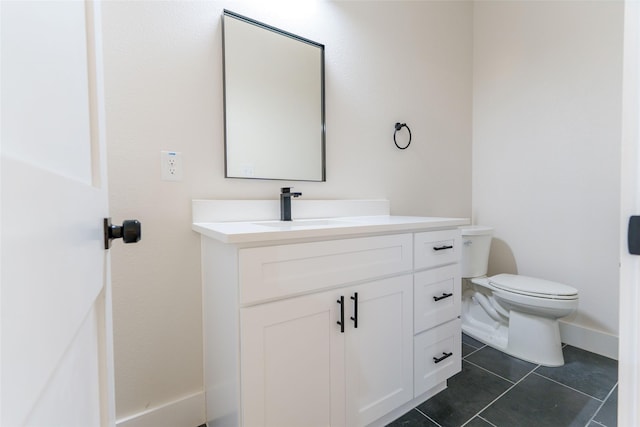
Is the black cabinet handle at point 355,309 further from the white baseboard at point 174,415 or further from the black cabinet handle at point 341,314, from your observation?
the white baseboard at point 174,415

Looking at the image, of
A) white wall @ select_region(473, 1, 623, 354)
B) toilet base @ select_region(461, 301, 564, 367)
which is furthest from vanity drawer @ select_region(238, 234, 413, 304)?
white wall @ select_region(473, 1, 623, 354)

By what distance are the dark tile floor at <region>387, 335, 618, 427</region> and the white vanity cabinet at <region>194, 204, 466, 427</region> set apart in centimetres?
11

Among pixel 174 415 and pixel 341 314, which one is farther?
pixel 174 415

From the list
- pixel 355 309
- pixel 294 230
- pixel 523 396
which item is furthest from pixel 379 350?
pixel 523 396

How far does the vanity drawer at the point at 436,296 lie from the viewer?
1343mm

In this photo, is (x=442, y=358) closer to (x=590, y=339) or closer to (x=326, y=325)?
(x=326, y=325)

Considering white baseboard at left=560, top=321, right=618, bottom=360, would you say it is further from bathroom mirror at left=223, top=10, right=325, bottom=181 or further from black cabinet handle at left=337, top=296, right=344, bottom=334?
bathroom mirror at left=223, top=10, right=325, bottom=181

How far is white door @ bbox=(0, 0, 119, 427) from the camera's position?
0.62 feet

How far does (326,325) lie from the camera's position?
1.08m

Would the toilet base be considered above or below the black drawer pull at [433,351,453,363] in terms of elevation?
below

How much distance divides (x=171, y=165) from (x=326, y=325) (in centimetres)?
91

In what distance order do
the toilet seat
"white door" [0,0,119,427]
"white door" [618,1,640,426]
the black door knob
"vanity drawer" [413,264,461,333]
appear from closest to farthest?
"white door" [0,0,119,427] → "white door" [618,1,640,426] → the black door knob → "vanity drawer" [413,264,461,333] → the toilet seat

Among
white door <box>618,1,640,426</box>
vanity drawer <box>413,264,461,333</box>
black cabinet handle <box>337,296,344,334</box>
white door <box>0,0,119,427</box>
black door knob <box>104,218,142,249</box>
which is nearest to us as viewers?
white door <box>0,0,119,427</box>

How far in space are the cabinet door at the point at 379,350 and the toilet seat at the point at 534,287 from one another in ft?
2.90
